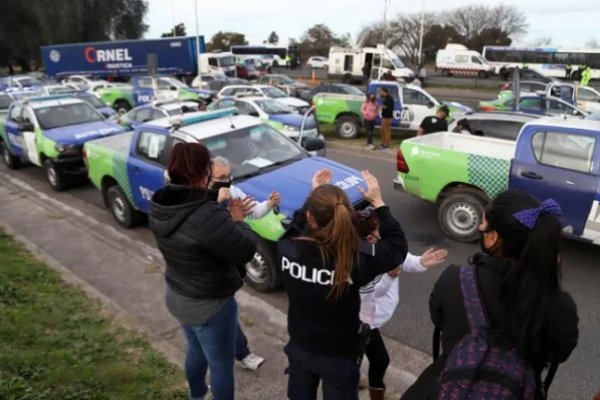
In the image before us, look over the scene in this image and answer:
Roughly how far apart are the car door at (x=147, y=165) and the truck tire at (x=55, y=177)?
12.0 ft

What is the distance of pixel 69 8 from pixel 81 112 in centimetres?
4111

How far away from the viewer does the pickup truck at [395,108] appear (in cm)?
1333

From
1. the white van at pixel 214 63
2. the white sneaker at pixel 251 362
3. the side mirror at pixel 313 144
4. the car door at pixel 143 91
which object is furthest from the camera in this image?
the white van at pixel 214 63

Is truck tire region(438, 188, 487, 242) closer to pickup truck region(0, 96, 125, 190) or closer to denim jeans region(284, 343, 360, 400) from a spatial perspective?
denim jeans region(284, 343, 360, 400)

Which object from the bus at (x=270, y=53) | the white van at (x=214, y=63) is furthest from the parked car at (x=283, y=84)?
the bus at (x=270, y=53)

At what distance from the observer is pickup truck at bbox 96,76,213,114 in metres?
20.4

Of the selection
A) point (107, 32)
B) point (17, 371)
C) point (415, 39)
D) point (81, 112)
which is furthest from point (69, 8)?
point (17, 371)

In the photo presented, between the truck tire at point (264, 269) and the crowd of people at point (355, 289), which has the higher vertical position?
the crowd of people at point (355, 289)

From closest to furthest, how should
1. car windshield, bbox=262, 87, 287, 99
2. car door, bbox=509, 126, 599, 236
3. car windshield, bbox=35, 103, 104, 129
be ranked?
car door, bbox=509, 126, 599, 236
car windshield, bbox=35, 103, 104, 129
car windshield, bbox=262, 87, 287, 99

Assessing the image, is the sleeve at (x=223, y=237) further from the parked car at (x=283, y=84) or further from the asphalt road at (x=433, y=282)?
the parked car at (x=283, y=84)

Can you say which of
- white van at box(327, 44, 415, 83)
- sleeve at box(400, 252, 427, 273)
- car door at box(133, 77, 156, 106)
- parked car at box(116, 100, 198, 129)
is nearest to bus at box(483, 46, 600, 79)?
white van at box(327, 44, 415, 83)

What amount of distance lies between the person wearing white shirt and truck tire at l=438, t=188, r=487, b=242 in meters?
3.51

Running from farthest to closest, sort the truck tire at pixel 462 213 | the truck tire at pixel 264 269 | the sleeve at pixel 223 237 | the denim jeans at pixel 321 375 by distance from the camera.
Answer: the truck tire at pixel 462 213 < the truck tire at pixel 264 269 < the sleeve at pixel 223 237 < the denim jeans at pixel 321 375

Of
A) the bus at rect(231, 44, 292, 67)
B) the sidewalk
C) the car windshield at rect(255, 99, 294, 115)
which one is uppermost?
the bus at rect(231, 44, 292, 67)
